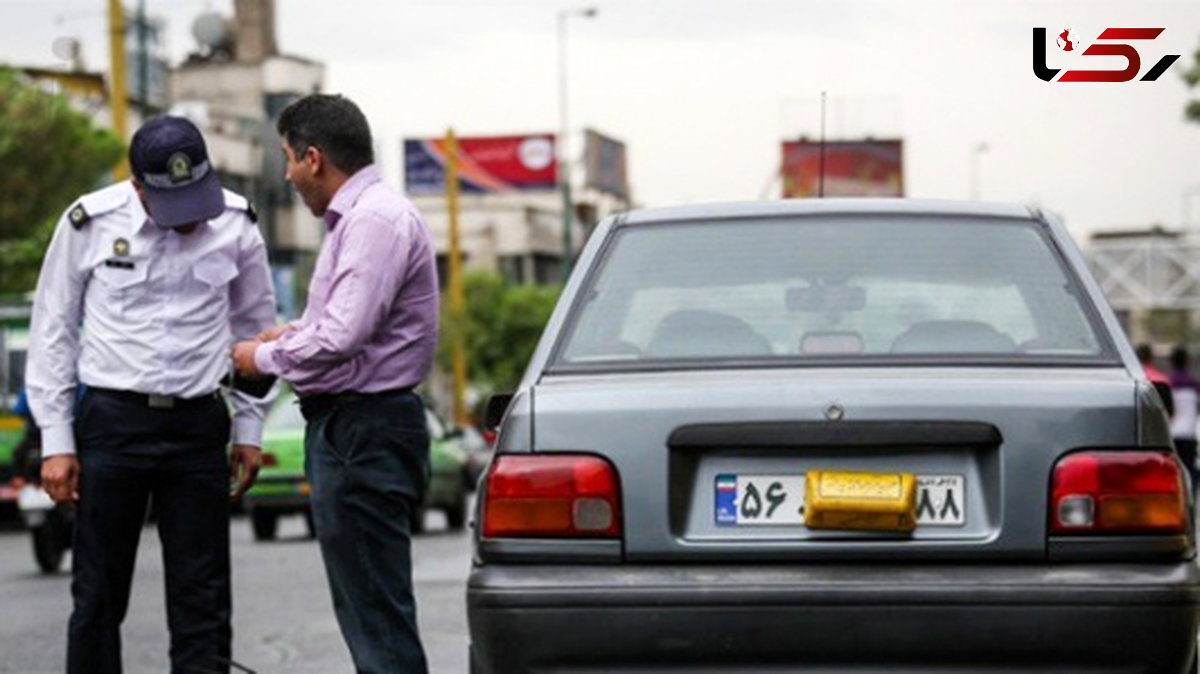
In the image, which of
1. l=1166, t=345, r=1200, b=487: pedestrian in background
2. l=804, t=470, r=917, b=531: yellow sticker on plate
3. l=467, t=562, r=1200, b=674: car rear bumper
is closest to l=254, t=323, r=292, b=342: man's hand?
l=467, t=562, r=1200, b=674: car rear bumper

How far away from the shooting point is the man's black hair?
763cm

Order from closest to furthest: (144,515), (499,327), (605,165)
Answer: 1. (144,515)
2. (499,327)
3. (605,165)

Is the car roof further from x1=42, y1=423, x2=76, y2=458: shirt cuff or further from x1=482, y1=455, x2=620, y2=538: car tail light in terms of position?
x1=42, y1=423, x2=76, y2=458: shirt cuff

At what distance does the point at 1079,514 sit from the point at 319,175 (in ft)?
7.49

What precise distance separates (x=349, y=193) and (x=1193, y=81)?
88.2 feet

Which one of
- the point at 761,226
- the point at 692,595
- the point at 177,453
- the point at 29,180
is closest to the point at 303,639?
the point at 177,453

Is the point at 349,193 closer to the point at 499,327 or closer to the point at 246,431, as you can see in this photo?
the point at 246,431

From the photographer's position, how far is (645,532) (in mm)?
6340

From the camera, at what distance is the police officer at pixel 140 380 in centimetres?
769

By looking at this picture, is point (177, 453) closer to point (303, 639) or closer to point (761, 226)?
point (761, 226)

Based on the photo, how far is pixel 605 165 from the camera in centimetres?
12800

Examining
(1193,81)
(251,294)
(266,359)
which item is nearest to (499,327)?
(1193,81)

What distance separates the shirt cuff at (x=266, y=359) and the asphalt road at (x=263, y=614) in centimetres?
347

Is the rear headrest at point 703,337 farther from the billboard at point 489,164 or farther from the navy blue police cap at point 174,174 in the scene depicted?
the billboard at point 489,164
